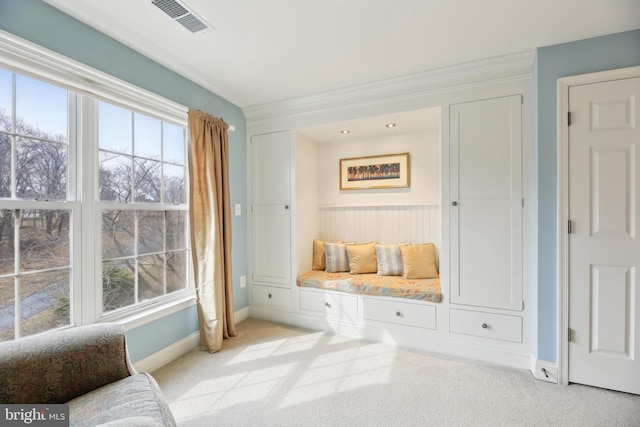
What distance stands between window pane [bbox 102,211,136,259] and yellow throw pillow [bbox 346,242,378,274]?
201cm

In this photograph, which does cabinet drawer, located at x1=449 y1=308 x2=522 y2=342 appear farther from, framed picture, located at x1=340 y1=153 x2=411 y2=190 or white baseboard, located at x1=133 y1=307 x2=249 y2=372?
white baseboard, located at x1=133 y1=307 x2=249 y2=372

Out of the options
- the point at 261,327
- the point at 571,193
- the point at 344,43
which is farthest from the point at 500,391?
the point at 344,43

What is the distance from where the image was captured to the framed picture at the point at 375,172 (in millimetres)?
3160

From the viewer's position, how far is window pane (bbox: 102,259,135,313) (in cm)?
195

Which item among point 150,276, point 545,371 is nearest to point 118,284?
point 150,276

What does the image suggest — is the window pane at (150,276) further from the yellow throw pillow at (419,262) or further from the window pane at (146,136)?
the yellow throw pillow at (419,262)

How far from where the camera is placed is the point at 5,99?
1.49 metres

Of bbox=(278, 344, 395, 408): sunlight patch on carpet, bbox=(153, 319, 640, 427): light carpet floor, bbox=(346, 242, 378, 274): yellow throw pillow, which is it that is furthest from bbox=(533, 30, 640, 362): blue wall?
bbox=(346, 242, 378, 274): yellow throw pillow

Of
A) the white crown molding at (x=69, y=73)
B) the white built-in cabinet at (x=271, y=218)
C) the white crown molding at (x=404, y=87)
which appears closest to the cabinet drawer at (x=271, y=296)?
the white built-in cabinet at (x=271, y=218)

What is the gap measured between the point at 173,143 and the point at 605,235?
10.8ft

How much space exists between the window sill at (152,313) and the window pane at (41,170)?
879 mm

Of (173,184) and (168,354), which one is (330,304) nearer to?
(168,354)

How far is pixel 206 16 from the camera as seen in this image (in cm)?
172

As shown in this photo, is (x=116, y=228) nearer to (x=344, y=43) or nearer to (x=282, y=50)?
(x=282, y=50)
